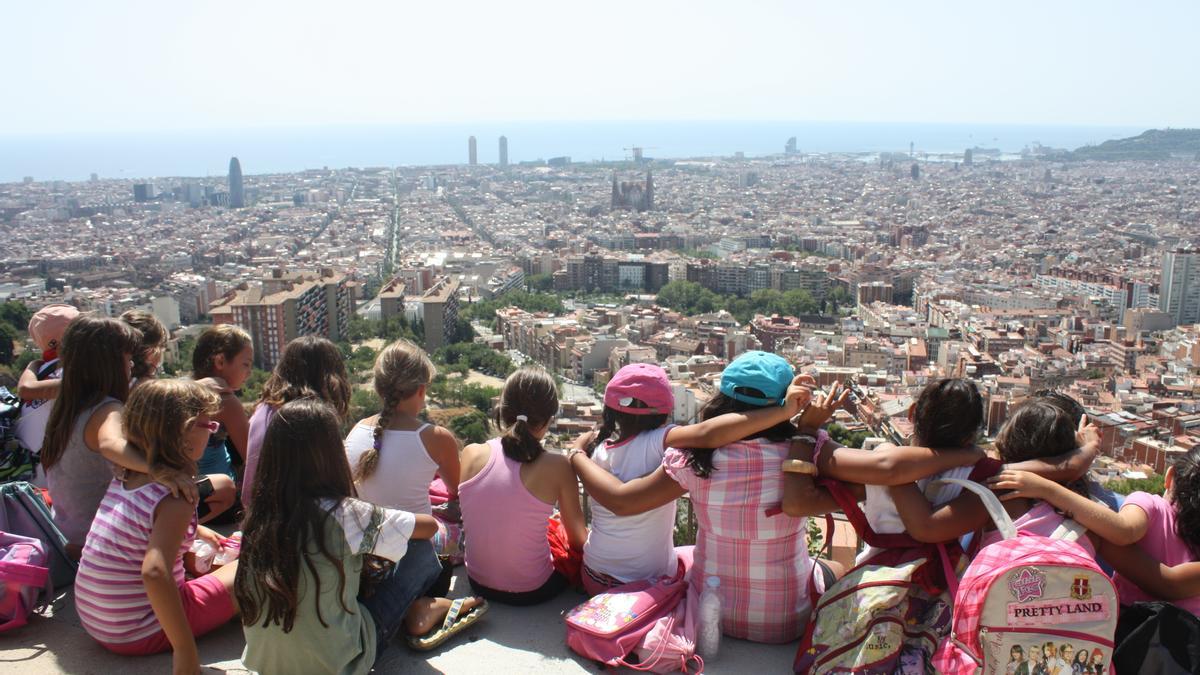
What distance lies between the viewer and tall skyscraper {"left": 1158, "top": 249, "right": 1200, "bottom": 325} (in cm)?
2612

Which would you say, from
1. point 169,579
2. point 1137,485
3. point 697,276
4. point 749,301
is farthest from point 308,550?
point 697,276

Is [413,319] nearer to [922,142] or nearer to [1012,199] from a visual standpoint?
[1012,199]

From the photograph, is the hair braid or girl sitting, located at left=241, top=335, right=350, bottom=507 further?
girl sitting, located at left=241, top=335, right=350, bottom=507

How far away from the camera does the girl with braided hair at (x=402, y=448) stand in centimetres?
192

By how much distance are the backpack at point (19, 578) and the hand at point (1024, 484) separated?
5.29 ft

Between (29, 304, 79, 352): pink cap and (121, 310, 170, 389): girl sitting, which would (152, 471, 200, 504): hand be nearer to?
(121, 310, 170, 389): girl sitting

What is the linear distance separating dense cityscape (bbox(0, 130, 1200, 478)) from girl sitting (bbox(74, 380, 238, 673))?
1.20 meters

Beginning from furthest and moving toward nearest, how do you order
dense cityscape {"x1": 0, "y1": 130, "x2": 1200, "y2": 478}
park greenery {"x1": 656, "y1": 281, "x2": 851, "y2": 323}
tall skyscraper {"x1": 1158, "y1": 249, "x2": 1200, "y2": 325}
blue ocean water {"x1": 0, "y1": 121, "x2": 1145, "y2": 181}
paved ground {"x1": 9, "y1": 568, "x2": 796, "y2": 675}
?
1. blue ocean water {"x1": 0, "y1": 121, "x2": 1145, "y2": 181}
2. park greenery {"x1": 656, "y1": 281, "x2": 851, "y2": 323}
3. tall skyscraper {"x1": 1158, "y1": 249, "x2": 1200, "y2": 325}
4. dense cityscape {"x1": 0, "y1": 130, "x2": 1200, "y2": 478}
5. paved ground {"x1": 9, "y1": 568, "x2": 796, "y2": 675}

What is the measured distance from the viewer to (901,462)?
5.08ft

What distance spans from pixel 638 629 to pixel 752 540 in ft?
0.79

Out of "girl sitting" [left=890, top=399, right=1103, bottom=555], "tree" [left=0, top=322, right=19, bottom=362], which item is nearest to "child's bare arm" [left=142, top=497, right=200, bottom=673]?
"girl sitting" [left=890, top=399, right=1103, bottom=555]

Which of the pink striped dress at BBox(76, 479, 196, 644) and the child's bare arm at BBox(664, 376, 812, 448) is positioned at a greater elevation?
the child's bare arm at BBox(664, 376, 812, 448)

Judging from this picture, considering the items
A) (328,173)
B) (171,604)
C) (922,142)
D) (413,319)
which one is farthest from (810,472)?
(922,142)

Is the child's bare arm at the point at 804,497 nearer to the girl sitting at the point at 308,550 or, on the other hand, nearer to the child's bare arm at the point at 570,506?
the child's bare arm at the point at 570,506
